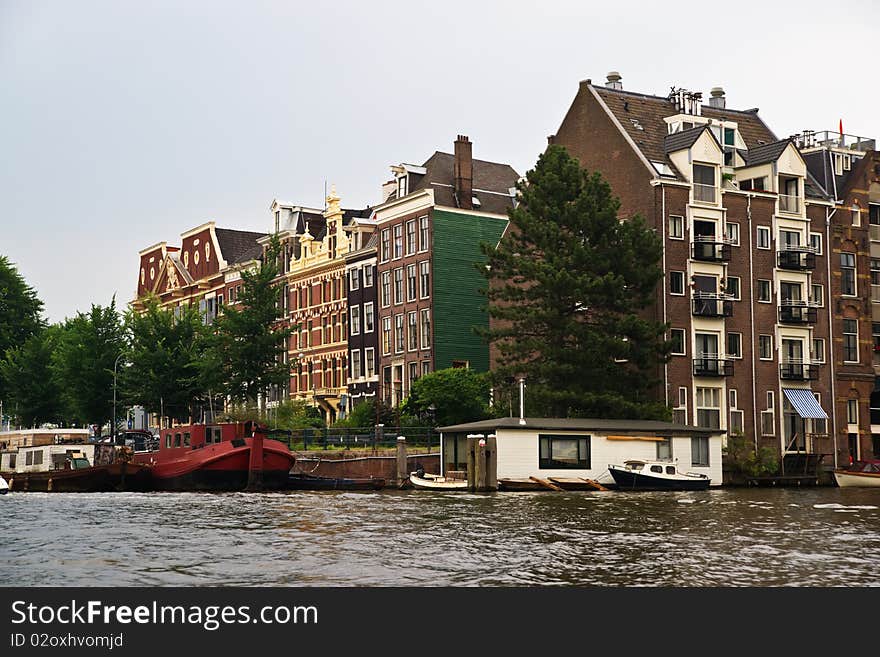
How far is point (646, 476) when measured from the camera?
210ft

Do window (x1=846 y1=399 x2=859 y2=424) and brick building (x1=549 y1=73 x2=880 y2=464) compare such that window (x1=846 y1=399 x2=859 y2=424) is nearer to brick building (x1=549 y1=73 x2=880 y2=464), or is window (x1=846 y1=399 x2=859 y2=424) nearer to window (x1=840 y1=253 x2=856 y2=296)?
brick building (x1=549 y1=73 x2=880 y2=464)

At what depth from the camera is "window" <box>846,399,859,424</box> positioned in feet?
269

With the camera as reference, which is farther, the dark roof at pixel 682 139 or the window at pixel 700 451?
the dark roof at pixel 682 139

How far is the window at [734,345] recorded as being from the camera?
77.6 metres

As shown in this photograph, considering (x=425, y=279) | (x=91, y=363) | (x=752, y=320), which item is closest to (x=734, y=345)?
(x=752, y=320)

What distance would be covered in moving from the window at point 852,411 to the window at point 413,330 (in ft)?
90.8

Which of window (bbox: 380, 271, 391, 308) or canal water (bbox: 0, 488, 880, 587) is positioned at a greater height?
window (bbox: 380, 271, 391, 308)

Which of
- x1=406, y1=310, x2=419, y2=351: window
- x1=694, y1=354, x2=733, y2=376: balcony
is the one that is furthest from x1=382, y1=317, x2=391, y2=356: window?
x1=694, y1=354, x2=733, y2=376: balcony

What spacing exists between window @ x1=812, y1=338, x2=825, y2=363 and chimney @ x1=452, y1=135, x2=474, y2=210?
81.1 feet

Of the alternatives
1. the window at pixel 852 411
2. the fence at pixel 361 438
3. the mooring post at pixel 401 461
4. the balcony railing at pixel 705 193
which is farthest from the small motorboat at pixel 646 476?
the window at pixel 852 411

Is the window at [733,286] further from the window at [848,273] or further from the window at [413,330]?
the window at [413,330]

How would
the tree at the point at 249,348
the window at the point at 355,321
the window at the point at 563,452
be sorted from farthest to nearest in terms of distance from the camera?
the window at the point at 355,321
the tree at the point at 249,348
the window at the point at 563,452
